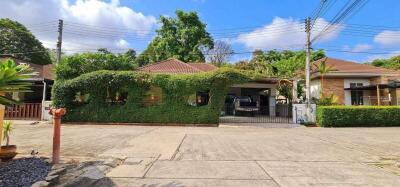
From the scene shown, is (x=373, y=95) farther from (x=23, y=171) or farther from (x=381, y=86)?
(x=23, y=171)

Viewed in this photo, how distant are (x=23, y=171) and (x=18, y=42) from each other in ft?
131

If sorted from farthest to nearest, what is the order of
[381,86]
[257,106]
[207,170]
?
[257,106]
[381,86]
[207,170]

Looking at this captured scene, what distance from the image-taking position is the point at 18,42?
38906mm

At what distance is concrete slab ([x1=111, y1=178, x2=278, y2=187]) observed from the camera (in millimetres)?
4898

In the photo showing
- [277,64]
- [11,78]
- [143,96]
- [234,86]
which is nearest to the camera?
[11,78]

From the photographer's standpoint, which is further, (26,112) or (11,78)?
(26,112)

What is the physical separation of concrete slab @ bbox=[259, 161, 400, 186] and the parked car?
16.6 meters

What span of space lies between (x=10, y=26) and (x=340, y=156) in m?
42.1

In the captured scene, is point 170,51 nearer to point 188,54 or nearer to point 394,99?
point 188,54

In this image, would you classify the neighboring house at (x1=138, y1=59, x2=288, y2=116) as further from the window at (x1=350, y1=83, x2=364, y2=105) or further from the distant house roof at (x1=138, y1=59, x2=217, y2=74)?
the window at (x1=350, y1=83, x2=364, y2=105)

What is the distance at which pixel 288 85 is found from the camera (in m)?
23.2

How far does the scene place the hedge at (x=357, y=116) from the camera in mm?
17453

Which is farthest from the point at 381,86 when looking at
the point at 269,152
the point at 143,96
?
the point at 269,152

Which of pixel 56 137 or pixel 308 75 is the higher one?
pixel 308 75
